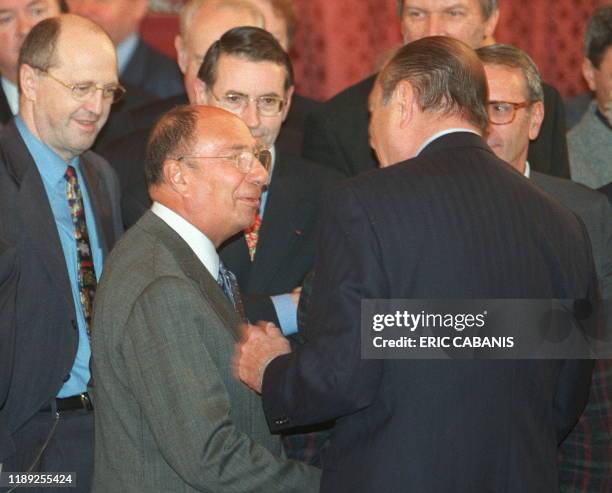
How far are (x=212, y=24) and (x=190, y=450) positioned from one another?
221cm

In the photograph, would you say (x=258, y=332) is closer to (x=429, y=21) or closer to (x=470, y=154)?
(x=470, y=154)

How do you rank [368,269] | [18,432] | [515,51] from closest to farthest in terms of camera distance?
[368,269]
[18,432]
[515,51]

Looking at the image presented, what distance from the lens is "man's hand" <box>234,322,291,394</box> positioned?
2930 mm

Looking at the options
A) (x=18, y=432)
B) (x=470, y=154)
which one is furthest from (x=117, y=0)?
(x=470, y=154)

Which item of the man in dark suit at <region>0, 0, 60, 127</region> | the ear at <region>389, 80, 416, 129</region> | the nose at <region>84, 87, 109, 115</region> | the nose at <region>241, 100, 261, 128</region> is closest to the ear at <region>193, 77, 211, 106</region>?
the nose at <region>241, 100, 261, 128</region>

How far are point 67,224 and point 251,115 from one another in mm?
734

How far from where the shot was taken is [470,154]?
111 inches

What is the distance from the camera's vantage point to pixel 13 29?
4648 mm

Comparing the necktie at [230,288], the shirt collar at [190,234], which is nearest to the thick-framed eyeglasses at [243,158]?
the shirt collar at [190,234]

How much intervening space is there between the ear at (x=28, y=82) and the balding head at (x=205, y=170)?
0.75m

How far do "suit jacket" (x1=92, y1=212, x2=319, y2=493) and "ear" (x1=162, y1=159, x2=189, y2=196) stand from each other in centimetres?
14

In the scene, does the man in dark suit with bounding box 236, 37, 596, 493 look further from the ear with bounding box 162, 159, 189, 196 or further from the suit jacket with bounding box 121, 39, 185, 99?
the suit jacket with bounding box 121, 39, 185, 99

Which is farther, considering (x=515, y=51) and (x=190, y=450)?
(x=515, y=51)

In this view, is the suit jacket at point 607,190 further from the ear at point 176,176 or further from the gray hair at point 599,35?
the ear at point 176,176
